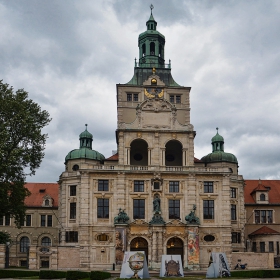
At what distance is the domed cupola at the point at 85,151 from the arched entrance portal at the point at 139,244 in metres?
14.6

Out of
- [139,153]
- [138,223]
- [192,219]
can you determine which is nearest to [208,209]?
[192,219]

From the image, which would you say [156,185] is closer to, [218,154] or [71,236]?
[218,154]

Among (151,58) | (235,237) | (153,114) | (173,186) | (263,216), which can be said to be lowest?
(235,237)

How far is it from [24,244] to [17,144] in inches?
1325

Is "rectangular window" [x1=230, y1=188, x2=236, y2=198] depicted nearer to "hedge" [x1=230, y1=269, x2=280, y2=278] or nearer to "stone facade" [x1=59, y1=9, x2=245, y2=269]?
"stone facade" [x1=59, y1=9, x2=245, y2=269]

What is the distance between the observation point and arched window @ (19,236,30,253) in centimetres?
7812

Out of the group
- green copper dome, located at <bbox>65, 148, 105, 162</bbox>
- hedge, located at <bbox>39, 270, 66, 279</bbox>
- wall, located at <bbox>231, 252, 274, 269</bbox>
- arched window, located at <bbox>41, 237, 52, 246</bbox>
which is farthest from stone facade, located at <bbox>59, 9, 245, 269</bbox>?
hedge, located at <bbox>39, 270, 66, 279</bbox>

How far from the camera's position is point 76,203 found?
66562mm

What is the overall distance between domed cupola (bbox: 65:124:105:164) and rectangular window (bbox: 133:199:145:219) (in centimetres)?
1083

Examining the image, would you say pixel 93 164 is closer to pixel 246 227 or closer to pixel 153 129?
pixel 153 129

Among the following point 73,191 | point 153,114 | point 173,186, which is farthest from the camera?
point 153,114

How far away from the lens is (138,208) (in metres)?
64.9

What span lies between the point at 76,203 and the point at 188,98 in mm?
22482

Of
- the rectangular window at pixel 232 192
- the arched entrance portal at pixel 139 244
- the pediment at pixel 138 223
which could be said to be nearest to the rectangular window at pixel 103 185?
the pediment at pixel 138 223
